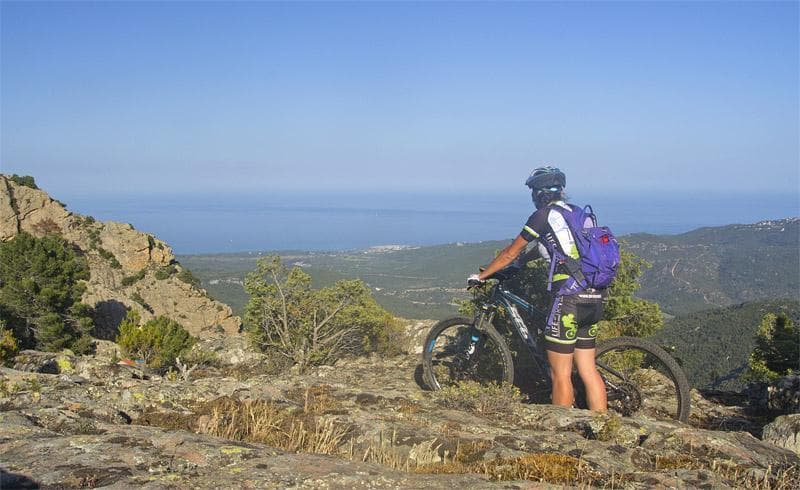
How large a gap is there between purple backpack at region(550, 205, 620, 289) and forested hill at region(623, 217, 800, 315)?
82.4 m

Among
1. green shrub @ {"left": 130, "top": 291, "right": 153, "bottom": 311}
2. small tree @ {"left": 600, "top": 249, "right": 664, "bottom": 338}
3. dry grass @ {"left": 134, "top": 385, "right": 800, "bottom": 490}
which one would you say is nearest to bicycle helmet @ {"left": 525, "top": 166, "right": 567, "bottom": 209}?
dry grass @ {"left": 134, "top": 385, "right": 800, "bottom": 490}

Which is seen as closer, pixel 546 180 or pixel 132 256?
pixel 546 180

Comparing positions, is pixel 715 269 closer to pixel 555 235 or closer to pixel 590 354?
pixel 590 354

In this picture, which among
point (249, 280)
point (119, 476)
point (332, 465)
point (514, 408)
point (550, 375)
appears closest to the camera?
point (119, 476)

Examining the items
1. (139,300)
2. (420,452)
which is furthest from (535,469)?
(139,300)

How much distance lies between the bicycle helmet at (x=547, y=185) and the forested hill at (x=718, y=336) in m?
30.2

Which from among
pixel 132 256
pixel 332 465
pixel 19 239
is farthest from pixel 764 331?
pixel 132 256

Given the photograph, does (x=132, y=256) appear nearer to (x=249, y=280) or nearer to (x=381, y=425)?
(x=249, y=280)

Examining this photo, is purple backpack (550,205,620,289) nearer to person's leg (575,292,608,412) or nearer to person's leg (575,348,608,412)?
person's leg (575,292,608,412)

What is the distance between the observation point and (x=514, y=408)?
5.43 metres

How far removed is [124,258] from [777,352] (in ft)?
103

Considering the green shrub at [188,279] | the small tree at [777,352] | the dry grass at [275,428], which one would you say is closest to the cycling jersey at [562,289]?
the dry grass at [275,428]

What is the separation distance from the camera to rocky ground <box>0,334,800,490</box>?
9.92ft

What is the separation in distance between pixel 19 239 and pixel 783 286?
102832 millimetres
